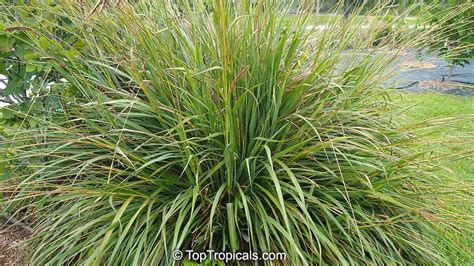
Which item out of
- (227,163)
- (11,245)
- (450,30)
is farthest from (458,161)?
(11,245)

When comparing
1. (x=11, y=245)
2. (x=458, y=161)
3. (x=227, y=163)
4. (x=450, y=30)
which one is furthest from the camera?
(x=458, y=161)

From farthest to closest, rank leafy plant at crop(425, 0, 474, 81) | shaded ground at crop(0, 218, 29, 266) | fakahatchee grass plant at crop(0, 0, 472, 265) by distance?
leafy plant at crop(425, 0, 474, 81) < shaded ground at crop(0, 218, 29, 266) < fakahatchee grass plant at crop(0, 0, 472, 265)

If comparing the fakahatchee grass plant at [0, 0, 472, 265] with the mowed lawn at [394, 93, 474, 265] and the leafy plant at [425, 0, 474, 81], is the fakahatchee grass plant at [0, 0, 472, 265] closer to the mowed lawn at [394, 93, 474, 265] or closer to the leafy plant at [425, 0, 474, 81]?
the mowed lawn at [394, 93, 474, 265]

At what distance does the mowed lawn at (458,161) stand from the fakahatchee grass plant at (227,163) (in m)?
0.13

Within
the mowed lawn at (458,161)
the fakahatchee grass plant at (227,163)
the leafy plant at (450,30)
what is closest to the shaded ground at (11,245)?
the fakahatchee grass plant at (227,163)

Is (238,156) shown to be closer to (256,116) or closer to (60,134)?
(256,116)

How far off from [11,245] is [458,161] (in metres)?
2.98

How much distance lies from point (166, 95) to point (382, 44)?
1.31 m

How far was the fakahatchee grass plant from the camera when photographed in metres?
1.77

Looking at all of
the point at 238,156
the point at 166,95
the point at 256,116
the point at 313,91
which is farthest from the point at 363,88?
the point at 166,95

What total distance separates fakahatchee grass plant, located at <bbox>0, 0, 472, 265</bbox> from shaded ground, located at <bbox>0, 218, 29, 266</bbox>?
0.73 feet

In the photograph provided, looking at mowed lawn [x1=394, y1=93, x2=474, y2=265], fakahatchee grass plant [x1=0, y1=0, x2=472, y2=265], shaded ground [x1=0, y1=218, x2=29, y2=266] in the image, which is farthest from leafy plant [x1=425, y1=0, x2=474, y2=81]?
shaded ground [x1=0, y1=218, x2=29, y2=266]

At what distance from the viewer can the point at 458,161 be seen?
2.97m

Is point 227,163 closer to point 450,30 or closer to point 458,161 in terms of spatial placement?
point 450,30
